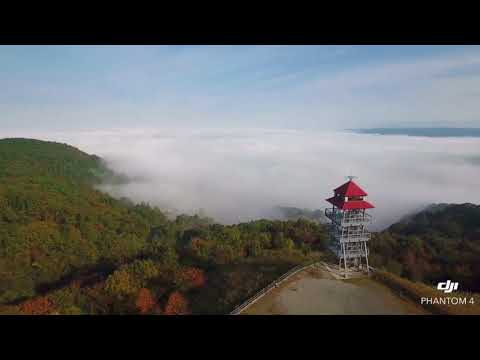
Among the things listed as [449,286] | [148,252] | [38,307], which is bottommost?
[38,307]

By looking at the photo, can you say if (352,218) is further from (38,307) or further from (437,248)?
(38,307)

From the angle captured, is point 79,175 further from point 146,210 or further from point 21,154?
point 146,210

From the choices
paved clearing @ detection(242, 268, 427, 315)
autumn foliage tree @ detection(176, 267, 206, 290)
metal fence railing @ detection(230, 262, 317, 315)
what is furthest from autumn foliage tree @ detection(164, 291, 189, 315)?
paved clearing @ detection(242, 268, 427, 315)

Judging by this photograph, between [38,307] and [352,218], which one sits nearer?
[352,218]

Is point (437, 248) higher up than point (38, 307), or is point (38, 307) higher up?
point (437, 248)

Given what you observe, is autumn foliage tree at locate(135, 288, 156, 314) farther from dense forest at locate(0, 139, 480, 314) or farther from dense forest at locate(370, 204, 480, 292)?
dense forest at locate(370, 204, 480, 292)

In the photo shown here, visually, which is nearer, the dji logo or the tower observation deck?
the dji logo

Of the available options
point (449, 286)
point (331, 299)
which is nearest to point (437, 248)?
point (331, 299)
